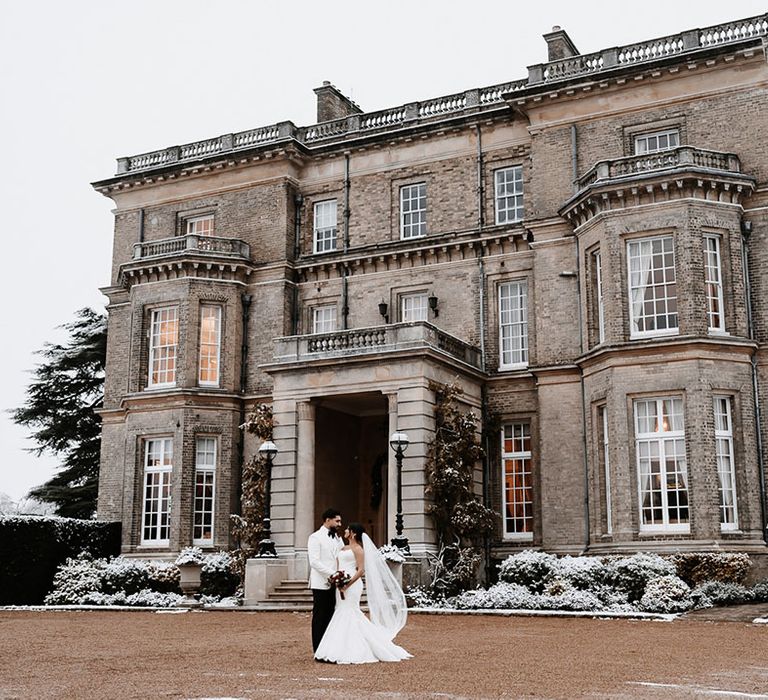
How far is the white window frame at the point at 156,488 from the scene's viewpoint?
1134 inches

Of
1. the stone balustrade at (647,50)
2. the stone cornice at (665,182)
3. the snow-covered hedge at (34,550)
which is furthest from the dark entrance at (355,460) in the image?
the stone balustrade at (647,50)

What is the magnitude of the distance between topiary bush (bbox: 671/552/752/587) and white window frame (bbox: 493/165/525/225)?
36.1ft

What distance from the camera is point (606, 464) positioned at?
78.5 ft

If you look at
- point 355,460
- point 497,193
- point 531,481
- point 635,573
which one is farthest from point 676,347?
point 355,460

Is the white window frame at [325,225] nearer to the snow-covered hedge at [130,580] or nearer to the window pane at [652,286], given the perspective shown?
the snow-covered hedge at [130,580]

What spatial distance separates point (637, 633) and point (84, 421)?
3283 cm

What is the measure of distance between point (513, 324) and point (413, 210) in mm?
4952

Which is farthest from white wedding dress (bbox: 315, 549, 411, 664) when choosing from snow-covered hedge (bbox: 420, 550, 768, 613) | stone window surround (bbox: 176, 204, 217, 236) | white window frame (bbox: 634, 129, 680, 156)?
stone window surround (bbox: 176, 204, 217, 236)

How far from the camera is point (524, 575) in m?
22.3

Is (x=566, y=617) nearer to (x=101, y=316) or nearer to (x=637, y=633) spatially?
(x=637, y=633)

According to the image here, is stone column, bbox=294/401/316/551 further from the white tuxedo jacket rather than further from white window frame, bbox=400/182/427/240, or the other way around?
the white tuxedo jacket

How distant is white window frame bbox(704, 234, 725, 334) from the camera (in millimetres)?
23234

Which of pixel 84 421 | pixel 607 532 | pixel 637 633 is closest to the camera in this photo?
pixel 637 633

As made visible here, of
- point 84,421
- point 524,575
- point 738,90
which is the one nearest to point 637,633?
point 524,575
